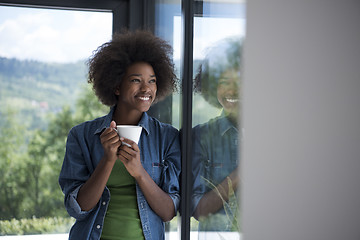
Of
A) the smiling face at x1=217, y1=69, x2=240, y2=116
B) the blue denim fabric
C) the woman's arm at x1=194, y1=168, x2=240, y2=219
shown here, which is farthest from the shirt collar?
the smiling face at x1=217, y1=69, x2=240, y2=116

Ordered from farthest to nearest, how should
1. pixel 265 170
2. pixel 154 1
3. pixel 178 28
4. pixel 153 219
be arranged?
1. pixel 154 1
2. pixel 178 28
3. pixel 153 219
4. pixel 265 170

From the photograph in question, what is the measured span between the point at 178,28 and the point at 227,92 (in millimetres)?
638

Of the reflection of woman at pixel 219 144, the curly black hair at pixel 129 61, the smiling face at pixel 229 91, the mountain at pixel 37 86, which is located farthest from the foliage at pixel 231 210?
the mountain at pixel 37 86

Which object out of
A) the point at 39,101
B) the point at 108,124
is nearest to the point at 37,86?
the point at 39,101

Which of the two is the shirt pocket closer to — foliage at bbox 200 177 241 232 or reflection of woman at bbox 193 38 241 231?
reflection of woman at bbox 193 38 241 231

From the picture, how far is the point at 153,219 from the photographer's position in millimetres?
1353

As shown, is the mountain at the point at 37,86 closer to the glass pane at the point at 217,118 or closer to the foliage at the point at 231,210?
the glass pane at the point at 217,118

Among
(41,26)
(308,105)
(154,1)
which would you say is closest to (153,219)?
(308,105)

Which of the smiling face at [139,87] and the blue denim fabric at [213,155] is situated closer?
the blue denim fabric at [213,155]

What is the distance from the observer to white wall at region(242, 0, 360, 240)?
0.78m

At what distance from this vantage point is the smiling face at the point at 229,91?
32.3 inches

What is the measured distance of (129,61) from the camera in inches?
56.1

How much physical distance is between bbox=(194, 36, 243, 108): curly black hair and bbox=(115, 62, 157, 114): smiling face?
0.76 feet

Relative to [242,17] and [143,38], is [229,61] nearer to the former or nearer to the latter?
[242,17]
